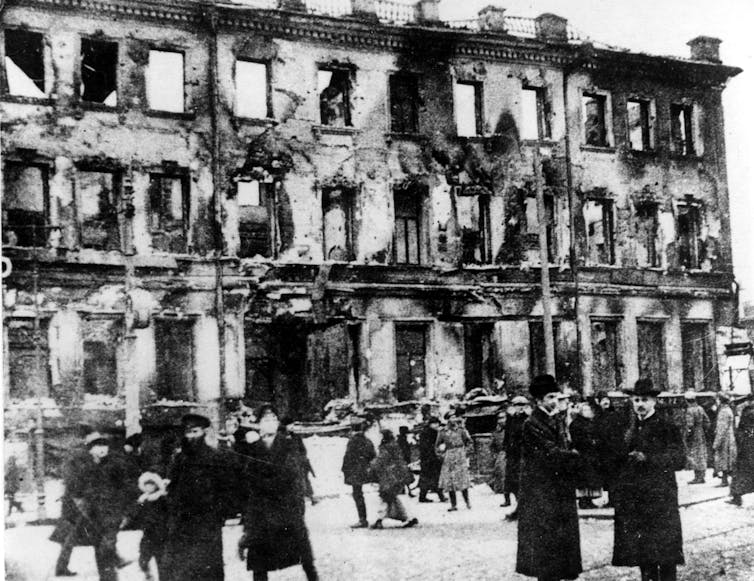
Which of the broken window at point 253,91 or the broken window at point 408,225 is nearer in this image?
the broken window at point 253,91

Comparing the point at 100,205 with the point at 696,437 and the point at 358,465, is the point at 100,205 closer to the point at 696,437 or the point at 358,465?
the point at 358,465

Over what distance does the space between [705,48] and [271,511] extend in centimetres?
820

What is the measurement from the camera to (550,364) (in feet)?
39.2

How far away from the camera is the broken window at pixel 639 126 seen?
14938mm

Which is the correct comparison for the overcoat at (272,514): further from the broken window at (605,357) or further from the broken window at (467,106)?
the broken window at (605,357)

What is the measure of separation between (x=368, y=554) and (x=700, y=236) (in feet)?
31.0

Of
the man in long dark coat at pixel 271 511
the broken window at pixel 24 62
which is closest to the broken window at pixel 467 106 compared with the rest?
the broken window at pixel 24 62

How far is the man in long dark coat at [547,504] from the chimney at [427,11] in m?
5.94

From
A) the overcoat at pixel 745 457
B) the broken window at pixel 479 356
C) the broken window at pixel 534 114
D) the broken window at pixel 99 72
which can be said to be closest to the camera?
the overcoat at pixel 745 457

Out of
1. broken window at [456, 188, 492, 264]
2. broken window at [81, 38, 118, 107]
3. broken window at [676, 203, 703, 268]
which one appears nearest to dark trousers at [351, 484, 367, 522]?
broken window at [456, 188, 492, 264]

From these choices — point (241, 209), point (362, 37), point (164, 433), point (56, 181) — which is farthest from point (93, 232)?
point (362, 37)

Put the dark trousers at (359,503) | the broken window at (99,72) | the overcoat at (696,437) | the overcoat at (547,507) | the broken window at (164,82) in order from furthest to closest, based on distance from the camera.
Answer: the overcoat at (696,437)
the broken window at (164,82)
the broken window at (99,72)
the dark trousers at (359,503)
the overcoat at (547,507)

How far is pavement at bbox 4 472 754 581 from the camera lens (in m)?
6.96

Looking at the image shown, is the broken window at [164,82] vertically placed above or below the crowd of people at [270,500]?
above
